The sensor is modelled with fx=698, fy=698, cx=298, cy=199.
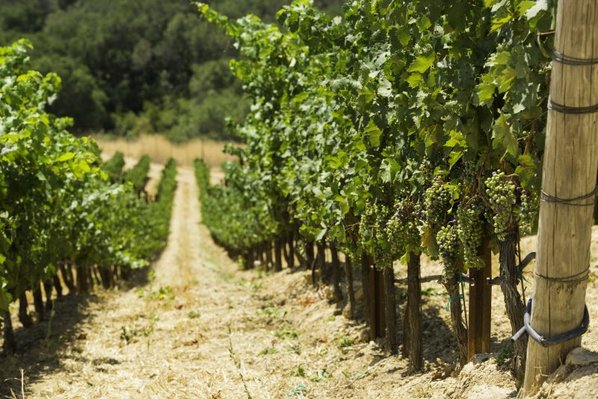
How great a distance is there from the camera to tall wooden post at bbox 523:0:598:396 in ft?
9.71

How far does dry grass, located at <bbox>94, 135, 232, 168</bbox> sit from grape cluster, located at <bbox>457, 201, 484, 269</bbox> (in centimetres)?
5091

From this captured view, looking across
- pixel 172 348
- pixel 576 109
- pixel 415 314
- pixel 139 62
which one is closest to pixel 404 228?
pixel 415 314

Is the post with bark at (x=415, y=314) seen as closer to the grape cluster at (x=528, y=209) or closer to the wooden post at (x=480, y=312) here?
the wooden post at (x=480, y=312)

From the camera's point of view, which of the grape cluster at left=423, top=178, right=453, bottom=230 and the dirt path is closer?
the grape cluster at left=423, top=178, right=453, bottom=230

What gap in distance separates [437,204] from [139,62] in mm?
81025

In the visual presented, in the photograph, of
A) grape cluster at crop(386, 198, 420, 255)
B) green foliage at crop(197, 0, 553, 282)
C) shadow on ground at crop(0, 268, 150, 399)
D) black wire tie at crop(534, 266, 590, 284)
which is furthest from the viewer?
shadow on ground at crop(0, 268, 150, 399)

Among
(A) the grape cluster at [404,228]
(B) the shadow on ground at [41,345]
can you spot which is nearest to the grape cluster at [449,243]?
(A) the grape cluster at [404,228]

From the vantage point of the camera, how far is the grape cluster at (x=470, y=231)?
13.1ft

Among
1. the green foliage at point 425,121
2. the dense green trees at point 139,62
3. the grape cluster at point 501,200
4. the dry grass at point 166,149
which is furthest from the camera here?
the dense green trees at point 139,62

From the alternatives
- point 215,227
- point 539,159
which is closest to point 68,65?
point 215,227

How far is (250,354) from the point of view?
7.26 m

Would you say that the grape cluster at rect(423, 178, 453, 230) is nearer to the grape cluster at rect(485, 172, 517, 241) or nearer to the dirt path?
the grape cluster at rect(485, 172, 517, 241)

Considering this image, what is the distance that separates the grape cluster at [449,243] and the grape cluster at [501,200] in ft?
1.50

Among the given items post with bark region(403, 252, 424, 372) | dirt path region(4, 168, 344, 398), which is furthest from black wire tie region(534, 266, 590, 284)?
dirt path region(4, 168, 344, 398)
